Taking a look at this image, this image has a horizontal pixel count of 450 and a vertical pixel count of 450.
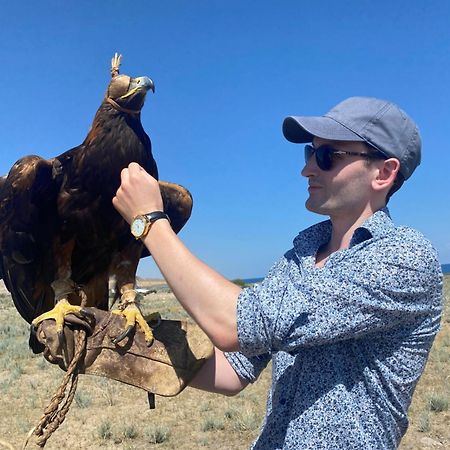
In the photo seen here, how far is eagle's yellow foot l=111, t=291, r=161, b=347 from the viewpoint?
211 centimetres

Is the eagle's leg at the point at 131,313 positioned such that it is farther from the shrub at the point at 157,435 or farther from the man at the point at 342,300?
the shrub at the point at 157,435

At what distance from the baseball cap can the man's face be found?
4 centimetres

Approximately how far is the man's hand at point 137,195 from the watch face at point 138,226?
35 mm

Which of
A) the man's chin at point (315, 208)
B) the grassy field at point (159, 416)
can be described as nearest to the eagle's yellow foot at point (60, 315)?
the man's chin at point (315, 208)

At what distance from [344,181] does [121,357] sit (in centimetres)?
114

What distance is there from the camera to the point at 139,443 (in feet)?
21.3

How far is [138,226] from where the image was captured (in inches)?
66.6

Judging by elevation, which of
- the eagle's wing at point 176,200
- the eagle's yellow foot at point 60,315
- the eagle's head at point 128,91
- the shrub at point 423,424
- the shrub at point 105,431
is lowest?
the shrub at point 105,431

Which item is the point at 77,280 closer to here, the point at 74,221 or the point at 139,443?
the point at 74,221

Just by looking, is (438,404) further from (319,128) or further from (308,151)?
(319,128)

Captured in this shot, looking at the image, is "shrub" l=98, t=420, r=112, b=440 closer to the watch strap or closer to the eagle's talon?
the eagle's talon

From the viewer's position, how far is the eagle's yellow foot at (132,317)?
211cm

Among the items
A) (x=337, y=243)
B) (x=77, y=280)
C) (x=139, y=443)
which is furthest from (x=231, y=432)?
(x=337, y=243)

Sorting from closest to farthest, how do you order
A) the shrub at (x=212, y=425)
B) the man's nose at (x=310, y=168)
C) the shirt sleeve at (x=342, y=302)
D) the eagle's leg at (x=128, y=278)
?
the shirt sleeve at (x=342, y=302) → the man's nose at (x=310, y=168) → the eagle's leg at (x=128, y=278) → the shrub at (x=212, y=425)
